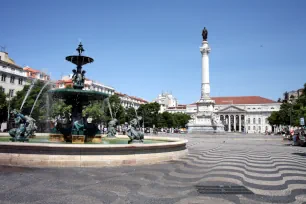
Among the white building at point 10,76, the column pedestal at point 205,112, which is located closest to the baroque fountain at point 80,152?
the column pedestal at point 205,112

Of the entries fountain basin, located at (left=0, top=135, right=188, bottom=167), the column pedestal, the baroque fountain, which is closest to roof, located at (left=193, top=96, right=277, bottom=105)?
the column pedestal

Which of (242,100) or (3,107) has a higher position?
(242,100)

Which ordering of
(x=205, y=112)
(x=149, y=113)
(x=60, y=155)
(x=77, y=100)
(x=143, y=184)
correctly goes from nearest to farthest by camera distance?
(x=143, y=184)
(x=60, y=155)
(x=77, y=100)
(x=205, y=112)
(x=149, y=113)

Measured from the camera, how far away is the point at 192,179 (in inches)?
284

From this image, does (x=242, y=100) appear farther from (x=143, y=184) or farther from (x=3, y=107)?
(x=143, y=184)

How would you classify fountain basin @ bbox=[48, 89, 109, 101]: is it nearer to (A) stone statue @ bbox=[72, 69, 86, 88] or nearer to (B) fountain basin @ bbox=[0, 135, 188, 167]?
(A) stone statue @ bbox=[72, 69, 86, 88]

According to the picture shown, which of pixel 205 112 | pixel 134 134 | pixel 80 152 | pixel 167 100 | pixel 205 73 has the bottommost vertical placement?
pixel 80 152

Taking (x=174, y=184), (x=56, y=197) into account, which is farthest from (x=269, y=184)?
(x=56, y=197)

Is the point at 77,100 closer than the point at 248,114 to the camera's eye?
Yes

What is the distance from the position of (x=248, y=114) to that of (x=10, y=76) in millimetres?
112108

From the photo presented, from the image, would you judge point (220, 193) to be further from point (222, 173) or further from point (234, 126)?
point (234, 126)

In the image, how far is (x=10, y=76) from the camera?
160 ft

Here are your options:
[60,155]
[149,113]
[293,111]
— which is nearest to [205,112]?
[293,111]

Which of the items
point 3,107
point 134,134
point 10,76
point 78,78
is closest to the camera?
point 134,134
